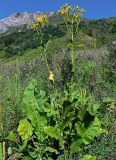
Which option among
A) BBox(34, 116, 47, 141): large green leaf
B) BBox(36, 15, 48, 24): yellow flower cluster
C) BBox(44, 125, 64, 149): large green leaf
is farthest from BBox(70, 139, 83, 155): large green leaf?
BBox(36, 15, 48, 24): yellow flower cluster

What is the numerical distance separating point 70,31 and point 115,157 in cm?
180

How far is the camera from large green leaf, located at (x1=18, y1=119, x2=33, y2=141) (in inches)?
294

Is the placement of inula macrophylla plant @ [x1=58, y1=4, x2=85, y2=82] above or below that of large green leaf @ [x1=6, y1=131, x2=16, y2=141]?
above

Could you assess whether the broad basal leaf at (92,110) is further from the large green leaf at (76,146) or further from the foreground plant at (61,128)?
the large green leaf at (76,146)

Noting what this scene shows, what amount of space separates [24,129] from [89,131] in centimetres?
105

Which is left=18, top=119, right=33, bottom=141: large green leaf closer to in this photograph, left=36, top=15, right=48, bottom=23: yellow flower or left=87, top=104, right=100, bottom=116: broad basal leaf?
left=87, top=104, right=100, bottom=116: broad basal leaf

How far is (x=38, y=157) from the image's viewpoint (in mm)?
6824

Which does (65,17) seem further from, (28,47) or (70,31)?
(28,47)

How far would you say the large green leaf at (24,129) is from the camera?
7473 mm

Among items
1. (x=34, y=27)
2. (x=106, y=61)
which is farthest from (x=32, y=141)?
(x=106, y=61)

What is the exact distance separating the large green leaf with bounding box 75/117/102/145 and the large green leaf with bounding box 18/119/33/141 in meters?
0.86

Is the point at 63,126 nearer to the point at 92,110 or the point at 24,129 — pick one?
the point at 92,110

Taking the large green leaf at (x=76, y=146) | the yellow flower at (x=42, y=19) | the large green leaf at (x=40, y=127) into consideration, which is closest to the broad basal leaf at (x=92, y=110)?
the large green leaf at (x=76, y=146)

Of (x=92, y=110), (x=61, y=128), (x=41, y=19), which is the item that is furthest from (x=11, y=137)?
(x=41, y=19)
